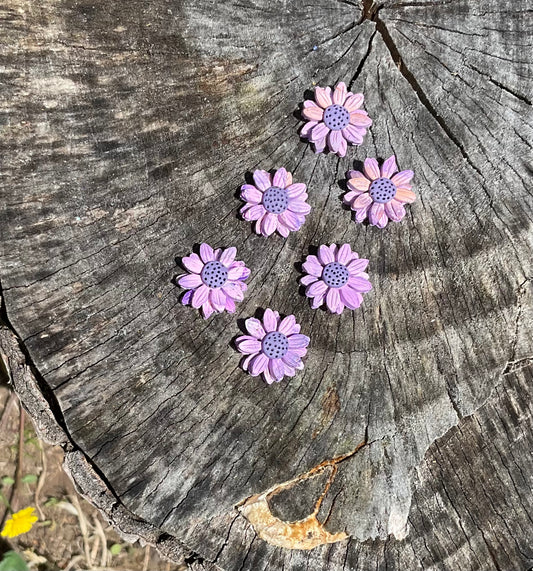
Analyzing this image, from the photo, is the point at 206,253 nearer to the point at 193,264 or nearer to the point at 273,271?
the point at 193,264

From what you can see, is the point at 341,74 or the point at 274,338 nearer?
the point at 274,338

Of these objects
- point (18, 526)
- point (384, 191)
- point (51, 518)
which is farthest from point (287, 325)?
point (51, 518)

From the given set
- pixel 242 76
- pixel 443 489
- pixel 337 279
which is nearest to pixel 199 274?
pixel 337 279

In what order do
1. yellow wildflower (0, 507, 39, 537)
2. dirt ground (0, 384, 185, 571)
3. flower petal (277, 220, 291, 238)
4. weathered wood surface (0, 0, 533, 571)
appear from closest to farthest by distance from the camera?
weathered wood surface (0, 0, 533, 571)
flower petal (277, 220, 291, 238)
yellow wildflower (0, 507, 39, 537)
dirt ground (0, 384, 185, 571)

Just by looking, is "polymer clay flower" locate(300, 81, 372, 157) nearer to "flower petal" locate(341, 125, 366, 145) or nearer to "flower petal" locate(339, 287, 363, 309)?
"flower petal" locate(341, 125, 366, 145)

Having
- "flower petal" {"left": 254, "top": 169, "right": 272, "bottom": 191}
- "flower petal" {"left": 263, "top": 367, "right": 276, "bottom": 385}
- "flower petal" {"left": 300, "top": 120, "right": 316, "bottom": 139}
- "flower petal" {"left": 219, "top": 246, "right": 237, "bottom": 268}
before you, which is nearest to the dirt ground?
"flower petal" {"left": 263, "top": 367, "right": 276, "bottom": 385}

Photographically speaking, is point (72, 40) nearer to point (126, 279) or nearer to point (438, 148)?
point (126, 279)

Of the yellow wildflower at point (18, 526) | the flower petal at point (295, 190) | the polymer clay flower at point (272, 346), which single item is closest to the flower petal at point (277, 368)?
the polymer clay flower at point (272, 346)
